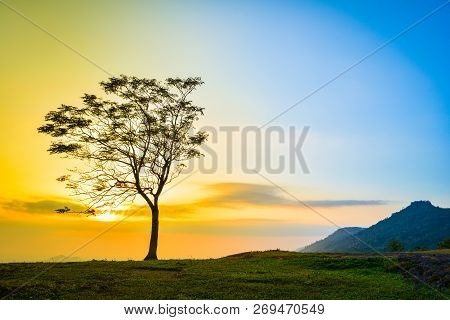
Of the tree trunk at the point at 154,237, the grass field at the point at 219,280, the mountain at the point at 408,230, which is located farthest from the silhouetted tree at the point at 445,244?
the mountain at the point at 408,230

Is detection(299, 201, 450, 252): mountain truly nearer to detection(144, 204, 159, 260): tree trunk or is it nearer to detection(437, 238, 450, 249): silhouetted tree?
detection(437, 238, 450, 249): silhouetted tree

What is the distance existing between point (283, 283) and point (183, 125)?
842 inches

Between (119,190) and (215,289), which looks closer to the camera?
(215,289)

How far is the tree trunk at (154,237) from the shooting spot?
120 feet

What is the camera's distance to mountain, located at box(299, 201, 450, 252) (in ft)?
438

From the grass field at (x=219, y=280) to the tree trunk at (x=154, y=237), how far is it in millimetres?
7686

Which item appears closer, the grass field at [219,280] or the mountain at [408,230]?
the grass field at [219,280]

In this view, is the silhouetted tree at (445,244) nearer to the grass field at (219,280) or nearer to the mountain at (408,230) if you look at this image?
the grass field at (219,280)

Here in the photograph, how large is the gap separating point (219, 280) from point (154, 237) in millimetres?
16024

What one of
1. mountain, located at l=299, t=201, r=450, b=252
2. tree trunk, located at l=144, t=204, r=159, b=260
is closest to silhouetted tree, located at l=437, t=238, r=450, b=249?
tree trunk, located at l=144, t=204, r=159, b=260

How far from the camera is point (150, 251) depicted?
36844 millimetres

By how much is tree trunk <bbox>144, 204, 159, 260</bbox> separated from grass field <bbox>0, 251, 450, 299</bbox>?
7.69 m
